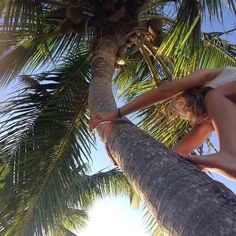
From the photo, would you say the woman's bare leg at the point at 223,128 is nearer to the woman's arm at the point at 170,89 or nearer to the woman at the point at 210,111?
the woman at the point at 210,111

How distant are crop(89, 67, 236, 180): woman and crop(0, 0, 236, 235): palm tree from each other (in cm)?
87

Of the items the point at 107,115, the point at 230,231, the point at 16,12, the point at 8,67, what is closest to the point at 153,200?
the point at 230,231

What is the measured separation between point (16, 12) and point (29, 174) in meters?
1.89

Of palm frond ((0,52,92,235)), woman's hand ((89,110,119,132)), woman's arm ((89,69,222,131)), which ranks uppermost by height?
woman's arm ((89,69,222,131))

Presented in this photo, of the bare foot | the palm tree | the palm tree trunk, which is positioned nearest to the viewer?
the palm tree trunk

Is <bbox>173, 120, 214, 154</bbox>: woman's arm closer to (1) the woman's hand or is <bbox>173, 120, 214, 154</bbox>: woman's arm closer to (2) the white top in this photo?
(2) the white top

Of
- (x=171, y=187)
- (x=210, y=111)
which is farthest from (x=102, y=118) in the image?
(x=171, y=187)

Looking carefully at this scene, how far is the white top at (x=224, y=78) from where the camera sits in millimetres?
3174

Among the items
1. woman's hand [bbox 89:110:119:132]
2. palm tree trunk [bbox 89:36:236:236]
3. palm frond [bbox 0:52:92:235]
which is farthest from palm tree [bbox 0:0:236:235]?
palm tree trunk [bbox 89:36:236:236]

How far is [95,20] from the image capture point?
6.07 m

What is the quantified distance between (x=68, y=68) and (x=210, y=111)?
4.52 meters

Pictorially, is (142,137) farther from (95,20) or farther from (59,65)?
(59,65)

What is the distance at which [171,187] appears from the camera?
91.7 inches

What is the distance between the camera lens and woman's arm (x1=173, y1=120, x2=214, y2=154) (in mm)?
3539
